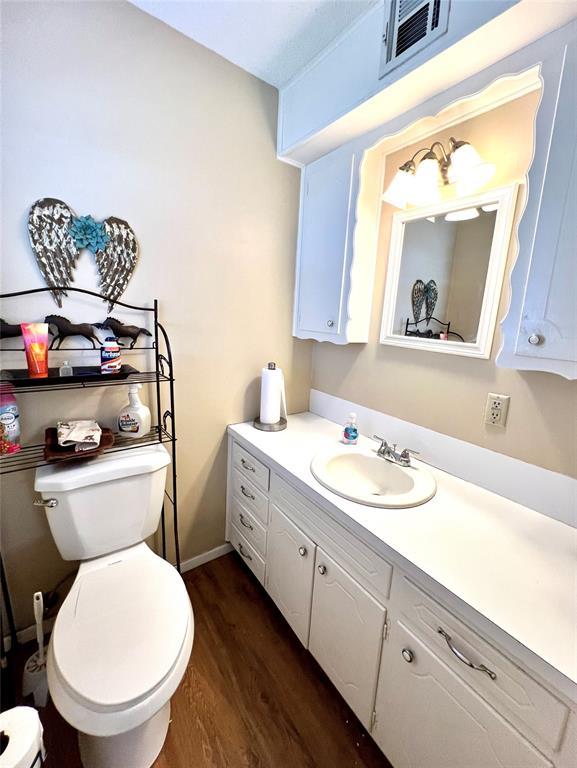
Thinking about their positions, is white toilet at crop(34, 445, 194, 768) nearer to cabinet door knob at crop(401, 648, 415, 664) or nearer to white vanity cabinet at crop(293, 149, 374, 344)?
cabinet door knob at crop(401, 648, 415, 664)

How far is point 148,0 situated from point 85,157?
0.59 m

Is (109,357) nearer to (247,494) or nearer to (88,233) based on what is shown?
(88,233)

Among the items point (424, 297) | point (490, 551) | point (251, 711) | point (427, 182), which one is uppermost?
point (427, 182)

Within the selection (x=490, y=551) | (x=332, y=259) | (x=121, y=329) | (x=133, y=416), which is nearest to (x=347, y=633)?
(x=490, y=551)

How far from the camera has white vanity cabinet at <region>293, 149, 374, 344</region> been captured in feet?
4.80

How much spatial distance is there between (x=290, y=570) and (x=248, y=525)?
37cm

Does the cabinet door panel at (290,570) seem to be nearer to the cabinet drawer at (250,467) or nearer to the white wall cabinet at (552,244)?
the cabinet drawer at (250,467)

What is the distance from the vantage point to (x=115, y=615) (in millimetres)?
982

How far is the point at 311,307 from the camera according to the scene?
1690 millimetres

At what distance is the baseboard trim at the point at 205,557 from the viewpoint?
1.73 m

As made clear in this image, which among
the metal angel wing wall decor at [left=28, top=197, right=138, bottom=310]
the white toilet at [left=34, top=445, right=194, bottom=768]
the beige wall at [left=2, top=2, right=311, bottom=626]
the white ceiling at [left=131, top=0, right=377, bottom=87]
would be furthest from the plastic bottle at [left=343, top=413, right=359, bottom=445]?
the white ceiling at [left=131, top=0, right=377, bottom=87]

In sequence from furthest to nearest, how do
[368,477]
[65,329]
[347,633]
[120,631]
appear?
1. [368,477]
2. [65,329]
3. [347,633]
4. [120,631]

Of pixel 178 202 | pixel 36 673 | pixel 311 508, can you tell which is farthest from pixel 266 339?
pixel 36 673

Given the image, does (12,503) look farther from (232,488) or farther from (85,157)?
(85,157)
